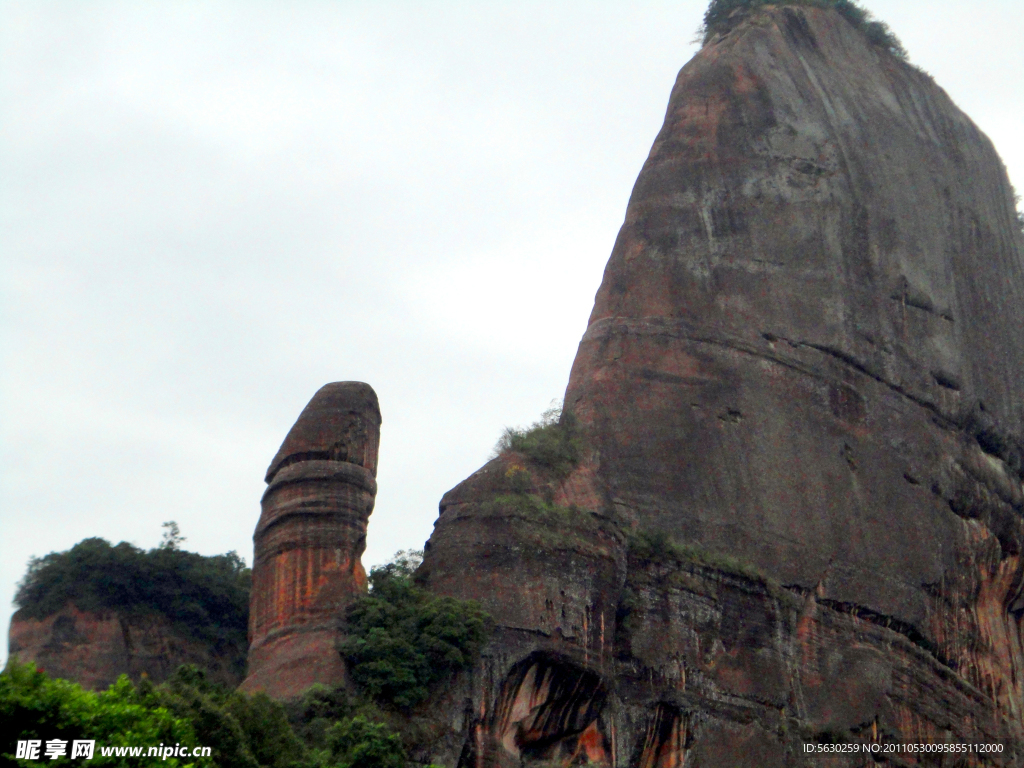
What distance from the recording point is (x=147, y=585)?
34.2 m

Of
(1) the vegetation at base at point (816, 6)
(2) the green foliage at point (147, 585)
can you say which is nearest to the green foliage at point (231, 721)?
(2) the green foliage at point (147, 585)

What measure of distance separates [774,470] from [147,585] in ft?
42.5

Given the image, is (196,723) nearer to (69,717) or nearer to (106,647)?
(69,717)

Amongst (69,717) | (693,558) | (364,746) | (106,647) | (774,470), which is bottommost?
(69,717)

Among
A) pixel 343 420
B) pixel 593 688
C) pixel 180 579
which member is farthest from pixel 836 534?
pixel 180 579

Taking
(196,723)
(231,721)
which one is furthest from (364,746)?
(196,723)

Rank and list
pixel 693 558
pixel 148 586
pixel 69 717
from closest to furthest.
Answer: pixel 69 717
pixel 693 558
pixel 148 586

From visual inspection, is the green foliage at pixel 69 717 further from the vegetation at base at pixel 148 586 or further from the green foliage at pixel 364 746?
the vegetation at base at pixel 148 586

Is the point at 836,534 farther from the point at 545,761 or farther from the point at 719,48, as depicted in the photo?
the point at 719,48

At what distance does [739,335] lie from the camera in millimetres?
35906

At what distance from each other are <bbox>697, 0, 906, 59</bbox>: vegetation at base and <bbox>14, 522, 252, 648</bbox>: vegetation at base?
62.4 ft

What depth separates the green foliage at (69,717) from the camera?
16609mm

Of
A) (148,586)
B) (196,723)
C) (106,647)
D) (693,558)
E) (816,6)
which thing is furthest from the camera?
(816,6)

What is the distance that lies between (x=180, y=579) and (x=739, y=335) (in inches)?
502
